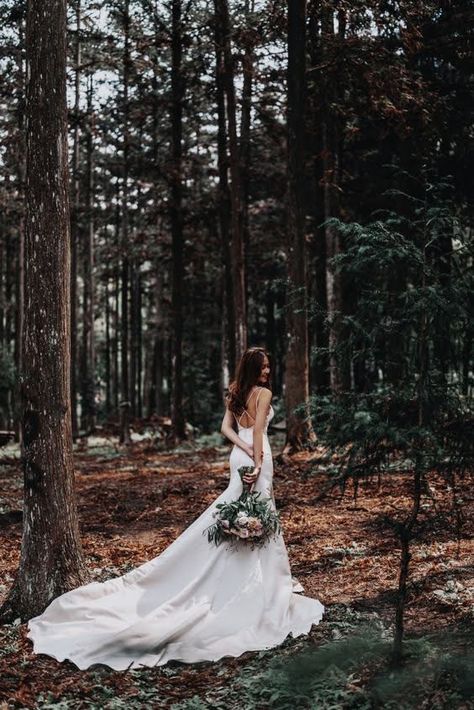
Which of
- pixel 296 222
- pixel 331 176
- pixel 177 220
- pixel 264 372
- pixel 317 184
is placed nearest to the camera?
pixel 264 372

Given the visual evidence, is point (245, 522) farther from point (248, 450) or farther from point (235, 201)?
point (235, 201)

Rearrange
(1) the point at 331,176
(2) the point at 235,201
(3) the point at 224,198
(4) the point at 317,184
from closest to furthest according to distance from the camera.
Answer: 1. (1) the point at 331,176
2. (2) the point at 235,201
3. (4) the point at 317,184
4. (3) the point at 224,198

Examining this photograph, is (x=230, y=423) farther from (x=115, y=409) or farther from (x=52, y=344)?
(x=115, y=409)

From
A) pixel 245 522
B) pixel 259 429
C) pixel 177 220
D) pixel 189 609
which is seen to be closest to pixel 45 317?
pixel 259 429

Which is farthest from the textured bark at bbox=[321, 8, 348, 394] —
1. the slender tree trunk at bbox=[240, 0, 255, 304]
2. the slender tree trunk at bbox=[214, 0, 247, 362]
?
the slender tree trunk at bbox=[214, 0, 247, 362]

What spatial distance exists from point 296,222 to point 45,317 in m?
9.41

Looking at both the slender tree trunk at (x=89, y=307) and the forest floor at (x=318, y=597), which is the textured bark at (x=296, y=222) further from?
the slender tree trunk at (x=89, y=307)

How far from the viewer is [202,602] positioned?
24.7ft

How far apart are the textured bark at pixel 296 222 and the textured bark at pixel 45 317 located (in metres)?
8.53

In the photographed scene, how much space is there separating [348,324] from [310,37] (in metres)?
14.0

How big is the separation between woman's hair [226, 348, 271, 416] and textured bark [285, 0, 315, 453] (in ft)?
24.3

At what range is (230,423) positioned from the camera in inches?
333

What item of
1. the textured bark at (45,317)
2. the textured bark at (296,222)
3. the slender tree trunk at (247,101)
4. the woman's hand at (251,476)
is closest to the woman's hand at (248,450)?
the woman's hand at (251,476)

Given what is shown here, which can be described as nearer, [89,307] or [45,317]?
[45,317]
